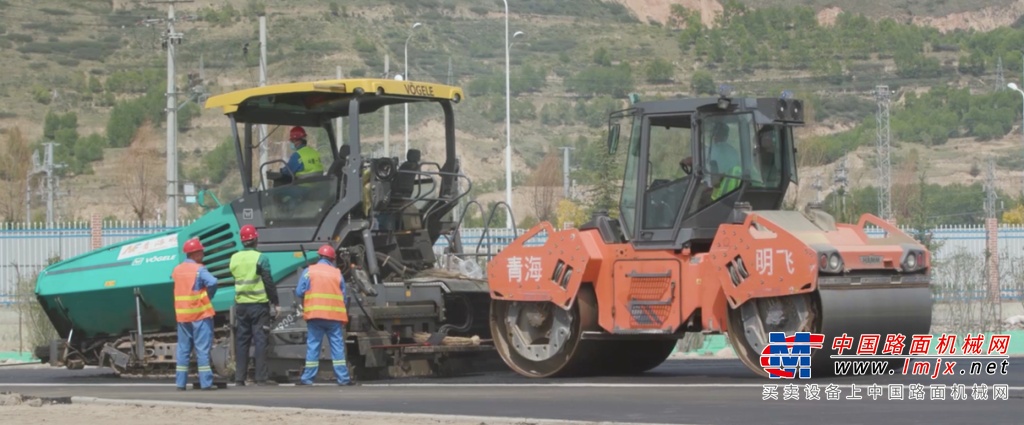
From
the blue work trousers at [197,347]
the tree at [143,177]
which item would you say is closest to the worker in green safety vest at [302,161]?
the blue work trousers at [197,347]

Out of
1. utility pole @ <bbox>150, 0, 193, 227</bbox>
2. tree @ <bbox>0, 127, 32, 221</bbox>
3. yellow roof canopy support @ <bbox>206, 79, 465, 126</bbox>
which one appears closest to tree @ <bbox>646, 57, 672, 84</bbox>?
tree @ <bbox>0, 127, 32, 221</bbox>

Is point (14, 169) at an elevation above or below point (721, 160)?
above

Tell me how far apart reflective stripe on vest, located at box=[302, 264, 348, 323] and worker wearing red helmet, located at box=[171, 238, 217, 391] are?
1.00 m

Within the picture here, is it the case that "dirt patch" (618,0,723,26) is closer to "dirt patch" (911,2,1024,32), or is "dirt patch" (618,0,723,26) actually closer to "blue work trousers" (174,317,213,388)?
"dirt patch" (911,2,1024,32)

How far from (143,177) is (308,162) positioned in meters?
41.0

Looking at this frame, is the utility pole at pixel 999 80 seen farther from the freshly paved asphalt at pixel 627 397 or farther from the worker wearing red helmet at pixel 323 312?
the worker wearing red helmet at pixel 323 312

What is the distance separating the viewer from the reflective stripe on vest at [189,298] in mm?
15484

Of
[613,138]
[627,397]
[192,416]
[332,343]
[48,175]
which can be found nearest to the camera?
[192,416]

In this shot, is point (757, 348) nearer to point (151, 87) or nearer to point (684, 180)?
point (684, 180)

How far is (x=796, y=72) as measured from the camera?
9712 centimetres

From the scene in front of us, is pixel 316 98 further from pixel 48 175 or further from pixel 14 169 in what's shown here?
pixel 14 169

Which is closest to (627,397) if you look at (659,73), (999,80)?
(659,73)

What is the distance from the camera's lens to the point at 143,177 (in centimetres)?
5619

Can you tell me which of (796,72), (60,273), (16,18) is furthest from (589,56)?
(60,273)
